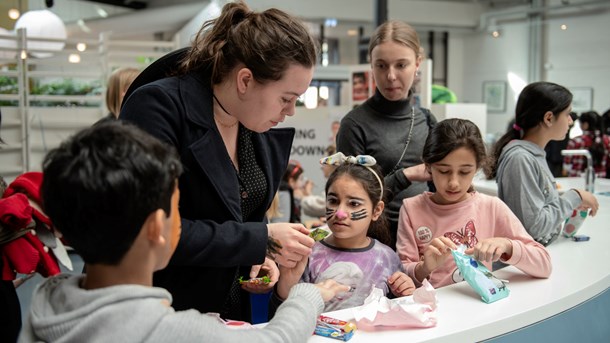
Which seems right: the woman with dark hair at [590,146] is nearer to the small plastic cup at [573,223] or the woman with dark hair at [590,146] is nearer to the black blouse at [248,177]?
the small plastic cup at [573,223]

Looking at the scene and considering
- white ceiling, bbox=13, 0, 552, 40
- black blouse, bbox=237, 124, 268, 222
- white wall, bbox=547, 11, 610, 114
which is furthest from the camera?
white wall, bbox=547, 11, 610, 114

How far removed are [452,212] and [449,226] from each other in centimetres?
6

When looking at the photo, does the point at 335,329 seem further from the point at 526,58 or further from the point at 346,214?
the point at 526,58

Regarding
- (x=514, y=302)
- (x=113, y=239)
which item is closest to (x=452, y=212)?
(x=514, y=302)

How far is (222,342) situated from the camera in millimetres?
1156

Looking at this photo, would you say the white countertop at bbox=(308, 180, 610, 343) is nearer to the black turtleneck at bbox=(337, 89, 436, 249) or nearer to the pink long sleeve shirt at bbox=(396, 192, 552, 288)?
the pink long sleeve shirt at bbox=(396, 192, 552, 288)

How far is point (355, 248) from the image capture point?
2.29 meters

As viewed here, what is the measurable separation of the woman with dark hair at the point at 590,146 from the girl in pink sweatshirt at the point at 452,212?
493 centimetres

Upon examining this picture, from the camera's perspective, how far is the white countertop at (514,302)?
61.4 inches

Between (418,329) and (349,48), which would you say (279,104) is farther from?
(349,48)

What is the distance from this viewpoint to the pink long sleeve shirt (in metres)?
2.26

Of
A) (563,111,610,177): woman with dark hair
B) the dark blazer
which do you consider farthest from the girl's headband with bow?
(563,111,610,177): woman with dark hair

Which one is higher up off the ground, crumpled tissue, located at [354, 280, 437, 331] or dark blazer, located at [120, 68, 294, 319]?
dark blazer, located at [120, 68, 294, 319]

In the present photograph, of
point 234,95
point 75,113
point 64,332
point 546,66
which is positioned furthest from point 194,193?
point 546,66
